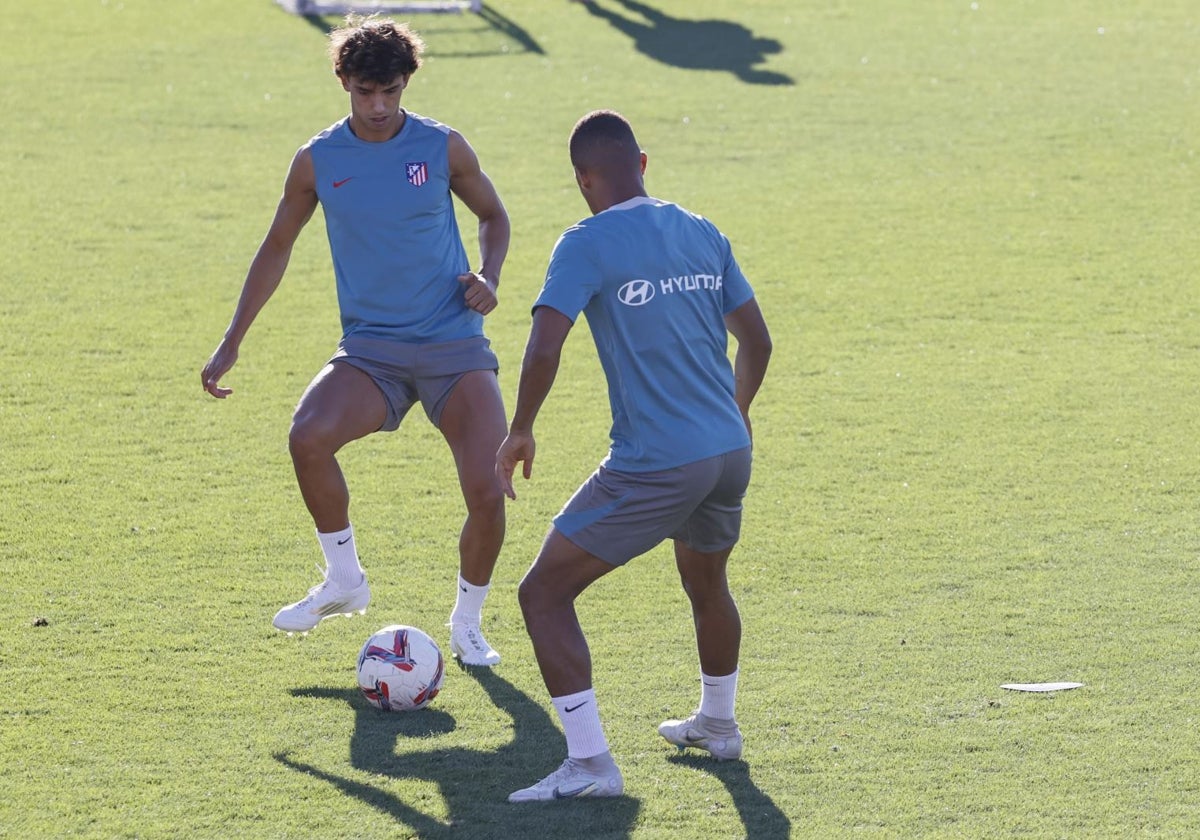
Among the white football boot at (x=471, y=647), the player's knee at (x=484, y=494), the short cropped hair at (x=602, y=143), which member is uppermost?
the short cropped hair at (x=602, y=143)

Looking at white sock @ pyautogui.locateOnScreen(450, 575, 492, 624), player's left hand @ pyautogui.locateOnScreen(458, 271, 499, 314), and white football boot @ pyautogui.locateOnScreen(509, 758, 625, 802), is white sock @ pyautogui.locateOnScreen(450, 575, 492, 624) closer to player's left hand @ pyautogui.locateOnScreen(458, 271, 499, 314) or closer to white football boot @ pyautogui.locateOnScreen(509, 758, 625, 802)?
player's left hand @ pyautogui.locateOnScreen(458, 271, 499, 314)

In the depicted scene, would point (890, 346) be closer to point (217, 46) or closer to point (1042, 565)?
point (1042, 565)

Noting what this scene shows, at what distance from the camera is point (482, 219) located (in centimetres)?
629

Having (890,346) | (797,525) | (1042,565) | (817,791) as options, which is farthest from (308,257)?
(817,791)

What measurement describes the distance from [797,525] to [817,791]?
2537 mm

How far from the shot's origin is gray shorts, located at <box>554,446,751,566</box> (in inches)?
186

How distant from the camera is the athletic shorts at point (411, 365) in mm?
5949

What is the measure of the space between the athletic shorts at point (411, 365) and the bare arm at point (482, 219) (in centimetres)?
19

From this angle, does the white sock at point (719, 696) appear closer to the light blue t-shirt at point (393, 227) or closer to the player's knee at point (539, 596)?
the player's knee at point (539, 596)

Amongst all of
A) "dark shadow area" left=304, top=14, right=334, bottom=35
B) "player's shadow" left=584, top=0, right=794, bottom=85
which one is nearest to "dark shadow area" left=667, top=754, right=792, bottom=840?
"player's shadow" left=584, top=0, right=794, bottom=85

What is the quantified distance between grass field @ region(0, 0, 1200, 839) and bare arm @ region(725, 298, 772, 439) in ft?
3.91

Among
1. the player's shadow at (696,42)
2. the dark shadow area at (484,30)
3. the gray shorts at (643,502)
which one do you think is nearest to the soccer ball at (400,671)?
the gray shorts at (643,502)

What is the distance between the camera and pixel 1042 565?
6.83 meters

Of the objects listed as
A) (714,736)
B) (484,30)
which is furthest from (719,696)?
(484,30)
